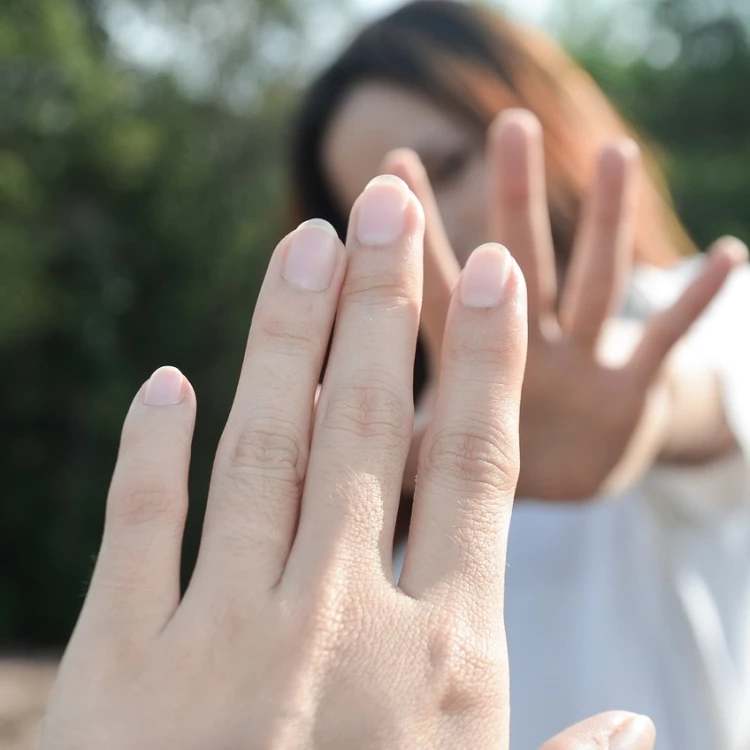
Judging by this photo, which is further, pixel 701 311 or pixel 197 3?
pixel 197 3

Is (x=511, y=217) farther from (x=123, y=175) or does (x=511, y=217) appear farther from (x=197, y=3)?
(x=197, y=3)

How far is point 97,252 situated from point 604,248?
692 cm

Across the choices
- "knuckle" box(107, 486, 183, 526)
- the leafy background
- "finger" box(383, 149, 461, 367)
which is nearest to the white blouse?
"finger" box(383, 149, 461, 367)

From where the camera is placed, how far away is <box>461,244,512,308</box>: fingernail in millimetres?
742

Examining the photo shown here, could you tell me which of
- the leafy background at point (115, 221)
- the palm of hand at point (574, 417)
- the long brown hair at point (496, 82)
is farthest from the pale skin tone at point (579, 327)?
the leafy background at point (115, 221)

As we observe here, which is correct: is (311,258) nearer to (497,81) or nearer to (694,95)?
(497,81)

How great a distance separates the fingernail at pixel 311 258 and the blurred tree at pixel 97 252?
19.7 ft

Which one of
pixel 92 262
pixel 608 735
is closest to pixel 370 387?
pixel 608 735

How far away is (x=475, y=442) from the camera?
2.43ft

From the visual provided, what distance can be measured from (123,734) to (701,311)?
0.83 meters

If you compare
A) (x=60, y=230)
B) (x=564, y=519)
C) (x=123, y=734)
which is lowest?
(x=123, y=734)

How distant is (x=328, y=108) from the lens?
6.55 feet

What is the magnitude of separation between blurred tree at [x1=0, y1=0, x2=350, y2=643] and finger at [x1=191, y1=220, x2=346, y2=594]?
19.7 feet

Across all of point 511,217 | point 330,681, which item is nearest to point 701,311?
point 511,217
